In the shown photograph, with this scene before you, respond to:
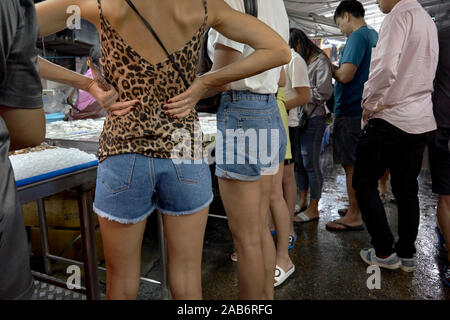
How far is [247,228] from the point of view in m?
1.41

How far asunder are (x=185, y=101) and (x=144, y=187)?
0.30 metres

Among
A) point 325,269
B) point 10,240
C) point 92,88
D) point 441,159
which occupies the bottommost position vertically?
point 325,269

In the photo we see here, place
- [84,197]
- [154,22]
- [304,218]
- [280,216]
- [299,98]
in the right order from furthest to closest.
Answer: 1. [304,218]
2. [299,98]
3. [280,216]
4. [84,197]
5. [154,22]

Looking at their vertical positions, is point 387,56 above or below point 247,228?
above

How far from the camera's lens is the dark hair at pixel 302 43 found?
268 cm

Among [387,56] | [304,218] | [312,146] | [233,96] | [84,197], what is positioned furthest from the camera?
[304,218]

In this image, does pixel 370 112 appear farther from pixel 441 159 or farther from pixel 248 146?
pixel 248 146

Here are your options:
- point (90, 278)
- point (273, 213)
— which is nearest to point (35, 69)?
point (90, 278)

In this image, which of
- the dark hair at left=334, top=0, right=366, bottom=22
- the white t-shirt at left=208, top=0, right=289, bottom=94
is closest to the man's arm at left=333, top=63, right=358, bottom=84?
the dark hair at left=334, top=0, right=366, bottom=22

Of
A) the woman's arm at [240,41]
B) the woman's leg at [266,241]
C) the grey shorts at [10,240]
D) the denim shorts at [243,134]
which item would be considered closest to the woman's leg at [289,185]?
the woman's leg at [266,241]

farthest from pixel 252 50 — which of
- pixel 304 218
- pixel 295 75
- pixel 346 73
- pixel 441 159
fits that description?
pixel 304 218

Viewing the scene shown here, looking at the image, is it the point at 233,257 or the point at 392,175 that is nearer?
the point at 392,175
